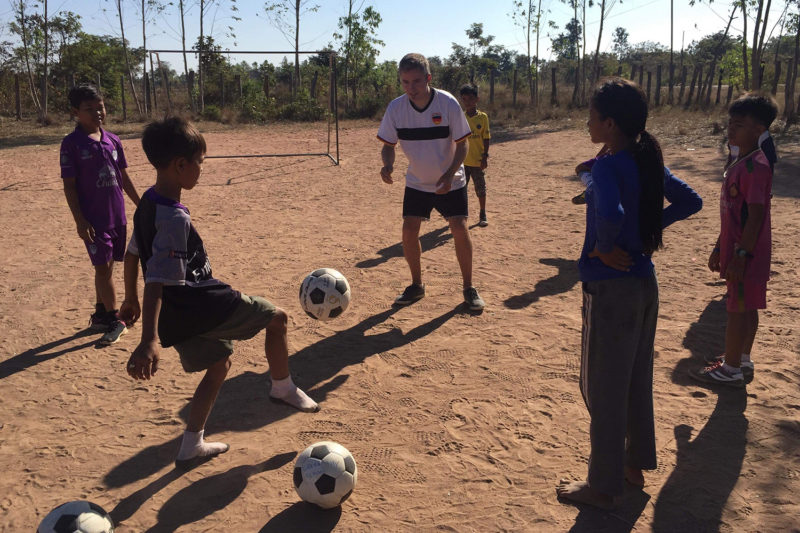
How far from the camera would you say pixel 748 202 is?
3387 millimetres

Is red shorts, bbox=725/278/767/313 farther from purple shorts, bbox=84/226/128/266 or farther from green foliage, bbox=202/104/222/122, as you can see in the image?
green foliage, bbox=202/104/222/122

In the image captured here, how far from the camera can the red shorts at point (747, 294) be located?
11.6 feet

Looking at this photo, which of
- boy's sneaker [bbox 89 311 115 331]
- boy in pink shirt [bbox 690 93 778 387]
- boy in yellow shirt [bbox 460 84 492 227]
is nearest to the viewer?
boy in pink shirt [bbox 690 93 778 387]

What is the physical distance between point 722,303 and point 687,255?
1397mm

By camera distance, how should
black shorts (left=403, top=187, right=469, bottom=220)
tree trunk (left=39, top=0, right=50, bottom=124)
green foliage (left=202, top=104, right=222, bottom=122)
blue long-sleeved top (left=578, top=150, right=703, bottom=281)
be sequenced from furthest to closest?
green foliage (left=202, top=104, right=222, bottom=122), tree trunk (left=39, top=0, right=50, bottom=124), black shorts (left=403, top=187, right=469, bottom=220), blue long-sleeved top (left=578, top=150, right=703, bottom=281)

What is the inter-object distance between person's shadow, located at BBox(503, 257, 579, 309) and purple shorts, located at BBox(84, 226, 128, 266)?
317 cm

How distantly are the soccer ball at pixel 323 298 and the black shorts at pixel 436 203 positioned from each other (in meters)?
1.12

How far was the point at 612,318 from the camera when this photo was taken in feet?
7.95

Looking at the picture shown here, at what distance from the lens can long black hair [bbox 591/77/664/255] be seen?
90.5 inches

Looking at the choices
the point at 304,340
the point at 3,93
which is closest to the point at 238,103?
the point at 3,93

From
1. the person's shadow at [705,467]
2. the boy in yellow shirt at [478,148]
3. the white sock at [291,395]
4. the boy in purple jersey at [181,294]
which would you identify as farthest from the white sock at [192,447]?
the boy in yellow shirt at [478,148]

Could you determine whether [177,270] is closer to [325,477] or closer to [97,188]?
[325,477]

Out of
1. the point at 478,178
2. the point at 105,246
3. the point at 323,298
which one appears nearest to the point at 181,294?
the point at 323,298

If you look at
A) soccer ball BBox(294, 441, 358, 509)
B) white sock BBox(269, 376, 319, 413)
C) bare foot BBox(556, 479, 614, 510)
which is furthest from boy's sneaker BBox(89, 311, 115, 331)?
bare foot BBox(556, 479, 614, 510)
